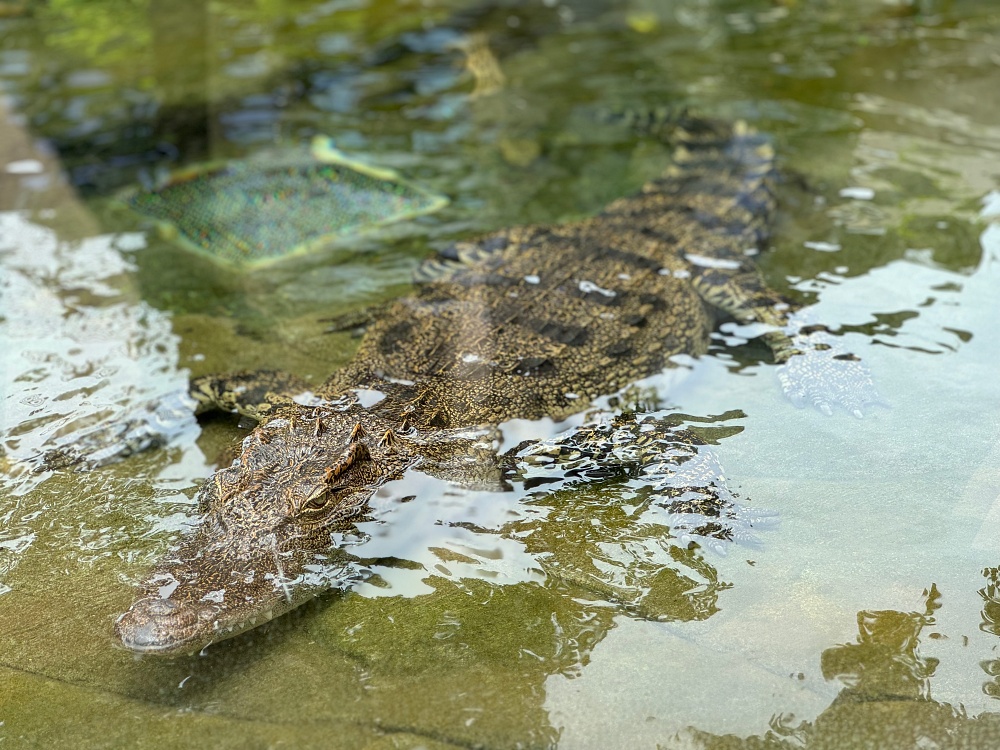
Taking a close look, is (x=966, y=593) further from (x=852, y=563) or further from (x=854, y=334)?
(x=854, y=334)

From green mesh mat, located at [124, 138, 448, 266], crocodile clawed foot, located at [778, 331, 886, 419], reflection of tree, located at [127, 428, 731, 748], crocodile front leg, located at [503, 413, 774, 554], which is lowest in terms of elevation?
reflection of tree, located at [127, 428, 731, 748]

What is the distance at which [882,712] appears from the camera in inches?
105

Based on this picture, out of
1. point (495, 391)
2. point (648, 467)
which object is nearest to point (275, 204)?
point (495, 391)

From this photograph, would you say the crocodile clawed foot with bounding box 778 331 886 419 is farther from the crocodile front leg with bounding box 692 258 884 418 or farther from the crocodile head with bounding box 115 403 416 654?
the crocodile head with bounding box 115 403 416 654

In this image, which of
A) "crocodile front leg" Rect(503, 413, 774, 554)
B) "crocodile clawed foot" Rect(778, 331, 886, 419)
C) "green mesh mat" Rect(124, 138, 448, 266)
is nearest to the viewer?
"crocodile front leg" Rect(503, 413, 774, 554)

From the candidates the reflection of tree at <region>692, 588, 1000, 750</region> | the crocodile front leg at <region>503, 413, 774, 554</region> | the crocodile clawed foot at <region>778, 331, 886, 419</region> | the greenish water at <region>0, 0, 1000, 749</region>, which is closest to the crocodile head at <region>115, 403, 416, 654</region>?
the greenish water at <region>0, 0, 1000, 749</region>

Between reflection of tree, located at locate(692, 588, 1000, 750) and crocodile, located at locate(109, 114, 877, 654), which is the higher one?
crocodile, located at locate(109, 114, 877, 654)

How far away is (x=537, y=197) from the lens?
611 cm

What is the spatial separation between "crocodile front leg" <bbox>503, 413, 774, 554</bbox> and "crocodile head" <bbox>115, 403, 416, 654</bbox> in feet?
2.08

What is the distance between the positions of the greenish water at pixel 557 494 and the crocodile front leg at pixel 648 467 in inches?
4.8

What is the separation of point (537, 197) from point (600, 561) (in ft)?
11.4

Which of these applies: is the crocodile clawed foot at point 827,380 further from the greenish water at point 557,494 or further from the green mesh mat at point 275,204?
the green mesh mat at point 275,204

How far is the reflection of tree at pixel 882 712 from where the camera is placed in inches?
102

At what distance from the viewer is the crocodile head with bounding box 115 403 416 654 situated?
9.42ft
